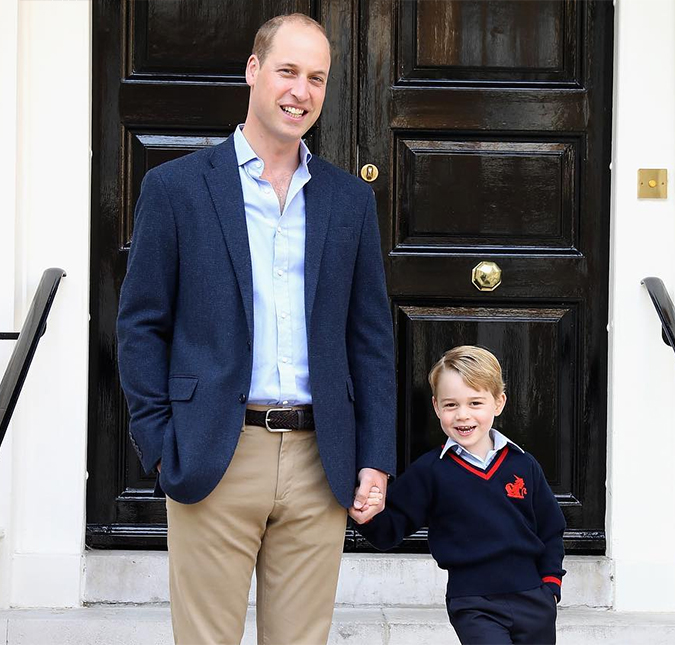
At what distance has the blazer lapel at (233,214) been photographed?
2666mm

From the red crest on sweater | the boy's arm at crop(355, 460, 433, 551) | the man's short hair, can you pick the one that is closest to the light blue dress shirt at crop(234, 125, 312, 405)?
the man's short hair

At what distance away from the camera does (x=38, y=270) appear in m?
4.12

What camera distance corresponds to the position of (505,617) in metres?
3.07

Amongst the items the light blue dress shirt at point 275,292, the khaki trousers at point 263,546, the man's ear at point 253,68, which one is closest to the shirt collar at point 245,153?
the light blue dress shirt at point 275,292

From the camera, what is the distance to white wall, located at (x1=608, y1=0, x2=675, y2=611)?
4.18 meters

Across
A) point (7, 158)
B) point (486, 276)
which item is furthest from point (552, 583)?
point (7, 158)

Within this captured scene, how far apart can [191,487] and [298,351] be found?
16.2 inches

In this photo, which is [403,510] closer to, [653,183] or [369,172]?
[369,172]

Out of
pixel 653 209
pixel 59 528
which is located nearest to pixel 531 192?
pixel 653 209

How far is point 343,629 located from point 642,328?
1.53 meters

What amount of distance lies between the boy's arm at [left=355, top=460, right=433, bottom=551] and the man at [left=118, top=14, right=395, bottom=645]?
1.01 feet

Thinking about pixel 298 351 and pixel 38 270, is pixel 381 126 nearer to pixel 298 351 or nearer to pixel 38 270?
pixel 38 270

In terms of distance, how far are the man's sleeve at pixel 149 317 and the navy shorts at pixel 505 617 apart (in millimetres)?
992

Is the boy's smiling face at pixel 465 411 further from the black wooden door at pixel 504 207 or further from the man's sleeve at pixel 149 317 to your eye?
the black wooden door at pixel 504 207
